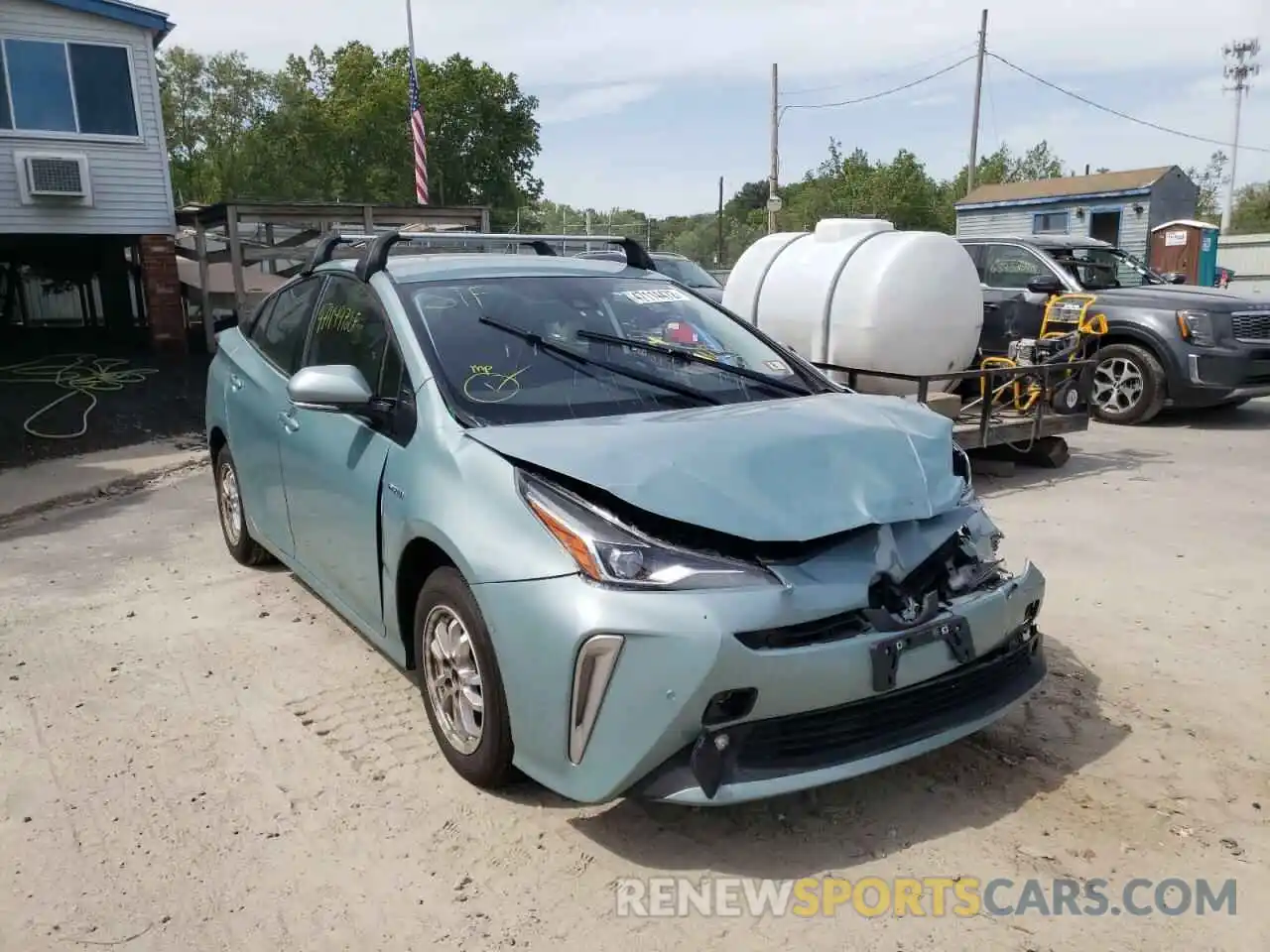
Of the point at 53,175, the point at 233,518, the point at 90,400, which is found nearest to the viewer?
the point at 233,518

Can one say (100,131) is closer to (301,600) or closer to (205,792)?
(301,600)

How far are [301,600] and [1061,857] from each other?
3740mm

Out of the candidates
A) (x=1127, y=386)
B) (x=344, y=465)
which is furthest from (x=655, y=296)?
(x=1127, y=386)

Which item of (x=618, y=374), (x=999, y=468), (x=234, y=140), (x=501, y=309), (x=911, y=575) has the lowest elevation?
(x=999, y=468)

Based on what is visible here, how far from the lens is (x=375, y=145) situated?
44125 millimetres

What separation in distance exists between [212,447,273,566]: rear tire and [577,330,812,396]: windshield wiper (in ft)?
8.45

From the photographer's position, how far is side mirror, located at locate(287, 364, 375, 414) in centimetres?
348

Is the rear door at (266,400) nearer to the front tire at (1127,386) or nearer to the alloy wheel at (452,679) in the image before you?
the alloy wheel at (452,679)

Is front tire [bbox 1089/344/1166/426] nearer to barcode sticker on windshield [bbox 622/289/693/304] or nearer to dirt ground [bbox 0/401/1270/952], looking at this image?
dirt ground [bbox 0/401/1270/952]

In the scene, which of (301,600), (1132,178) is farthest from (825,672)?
(1132,178)

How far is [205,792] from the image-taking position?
3.32 meters

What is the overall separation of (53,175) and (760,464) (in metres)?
14.4

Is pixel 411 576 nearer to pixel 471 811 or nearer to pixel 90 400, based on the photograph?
pixel 471 811

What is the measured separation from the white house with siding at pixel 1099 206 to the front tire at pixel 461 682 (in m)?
24.9
